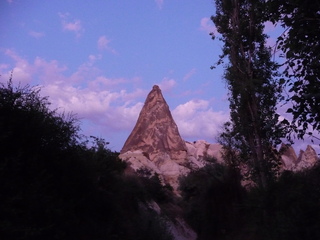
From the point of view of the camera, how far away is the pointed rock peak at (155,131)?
86.1 m

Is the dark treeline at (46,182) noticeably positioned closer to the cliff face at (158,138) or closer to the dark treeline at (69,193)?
the dark treeline at (69,193)

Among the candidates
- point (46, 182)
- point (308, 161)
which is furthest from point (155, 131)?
point (46, 182)

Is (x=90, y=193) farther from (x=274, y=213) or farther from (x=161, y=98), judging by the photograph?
(x=161, y=98)

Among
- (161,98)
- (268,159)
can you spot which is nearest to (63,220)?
(268,159)

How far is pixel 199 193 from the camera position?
3700 centimetres

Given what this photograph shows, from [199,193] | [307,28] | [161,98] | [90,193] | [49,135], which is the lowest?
[90,193]

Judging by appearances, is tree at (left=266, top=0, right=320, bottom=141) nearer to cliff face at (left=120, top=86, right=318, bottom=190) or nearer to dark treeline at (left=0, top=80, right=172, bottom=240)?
dark treeline at (left=0, top=80, right=172, bottom=240)

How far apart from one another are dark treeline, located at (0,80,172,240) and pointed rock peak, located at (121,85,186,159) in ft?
210

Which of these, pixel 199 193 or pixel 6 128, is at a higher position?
pixel 199 193

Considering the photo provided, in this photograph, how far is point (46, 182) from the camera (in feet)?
49.6

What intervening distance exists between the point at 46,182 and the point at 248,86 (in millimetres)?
16527

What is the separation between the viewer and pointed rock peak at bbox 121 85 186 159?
86062 millimetres

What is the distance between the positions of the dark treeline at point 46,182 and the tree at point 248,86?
433 inches

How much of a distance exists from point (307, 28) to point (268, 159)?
A: 61.0 ft
